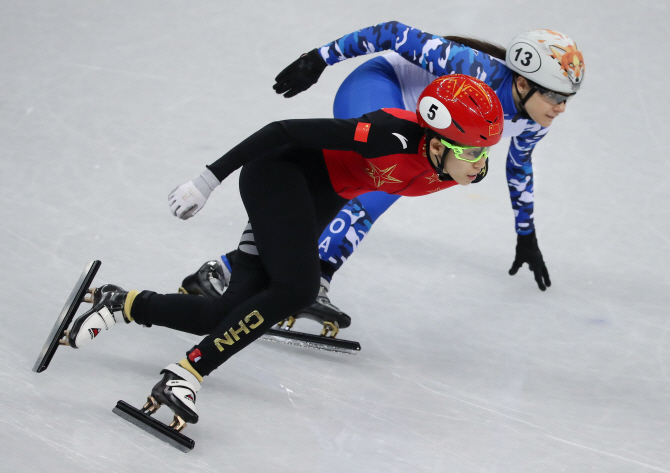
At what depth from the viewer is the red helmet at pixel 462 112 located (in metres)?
2.65

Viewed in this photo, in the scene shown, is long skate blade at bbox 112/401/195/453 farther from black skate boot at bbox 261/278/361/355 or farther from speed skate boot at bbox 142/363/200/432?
black skate boot at bbox 261/278/361/355

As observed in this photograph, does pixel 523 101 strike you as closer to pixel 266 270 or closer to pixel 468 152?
pixel 468 152

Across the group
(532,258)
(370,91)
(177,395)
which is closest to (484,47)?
(370,91)

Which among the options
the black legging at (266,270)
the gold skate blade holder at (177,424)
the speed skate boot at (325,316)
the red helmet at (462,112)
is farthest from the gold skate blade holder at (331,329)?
the red helmet at (462,112)

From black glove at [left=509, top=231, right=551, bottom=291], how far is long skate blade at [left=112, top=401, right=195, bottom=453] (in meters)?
2.10

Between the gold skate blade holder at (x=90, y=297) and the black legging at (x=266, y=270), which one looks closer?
the black legging at (x=266, y=270)

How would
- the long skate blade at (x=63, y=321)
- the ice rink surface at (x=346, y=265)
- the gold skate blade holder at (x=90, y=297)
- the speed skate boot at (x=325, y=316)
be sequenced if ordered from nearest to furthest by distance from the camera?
the ice rink surface at (x=346, y=265) < the long skate blade at (x=63, y=321) < the gold skate blade holder at (x=90, y=297) < the speed skate boot at (x=325, y=316)

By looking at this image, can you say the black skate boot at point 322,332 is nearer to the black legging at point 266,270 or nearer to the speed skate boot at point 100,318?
the black legging at point 266,270

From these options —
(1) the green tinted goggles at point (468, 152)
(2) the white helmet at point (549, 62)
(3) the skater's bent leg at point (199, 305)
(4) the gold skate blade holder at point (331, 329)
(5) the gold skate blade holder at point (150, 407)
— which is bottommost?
(4) the gold skate blade holder at point (331, 329)

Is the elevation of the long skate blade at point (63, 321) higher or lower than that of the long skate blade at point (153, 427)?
higher

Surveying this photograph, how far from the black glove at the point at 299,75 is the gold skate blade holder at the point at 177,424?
5.23 ft

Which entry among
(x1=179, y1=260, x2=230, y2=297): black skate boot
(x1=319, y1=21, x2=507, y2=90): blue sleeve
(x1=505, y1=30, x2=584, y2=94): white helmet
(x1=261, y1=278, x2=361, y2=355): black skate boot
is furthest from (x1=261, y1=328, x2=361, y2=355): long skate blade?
(x1=505, y1=30, x2=584, y2=94): white helmet

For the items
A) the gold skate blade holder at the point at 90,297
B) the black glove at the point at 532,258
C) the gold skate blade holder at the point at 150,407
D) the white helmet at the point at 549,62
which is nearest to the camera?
the gold skate blade holder at the point at 150,407

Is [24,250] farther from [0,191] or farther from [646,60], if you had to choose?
[646,60]
